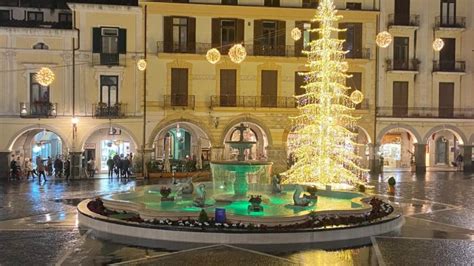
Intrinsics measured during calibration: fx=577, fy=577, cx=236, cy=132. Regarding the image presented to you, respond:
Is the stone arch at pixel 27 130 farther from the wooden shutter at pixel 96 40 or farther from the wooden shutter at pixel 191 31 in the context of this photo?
the wooden shutter at pixel 191 31

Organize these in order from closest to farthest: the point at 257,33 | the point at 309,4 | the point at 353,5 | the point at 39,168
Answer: the point at 39,168 < the point at 257,33 < the point at 309,4 < the point at 353,5

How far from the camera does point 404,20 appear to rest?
41531 millimetres

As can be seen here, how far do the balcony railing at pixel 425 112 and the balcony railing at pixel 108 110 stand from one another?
1795 centimetres

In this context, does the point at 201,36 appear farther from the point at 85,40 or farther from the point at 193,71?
the point at 85,40

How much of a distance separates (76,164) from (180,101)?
7761 mm

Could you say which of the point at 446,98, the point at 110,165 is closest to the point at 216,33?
the point at 110,165

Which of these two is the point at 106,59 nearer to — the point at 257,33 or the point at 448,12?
the point at 257,33

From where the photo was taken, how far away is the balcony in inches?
1517

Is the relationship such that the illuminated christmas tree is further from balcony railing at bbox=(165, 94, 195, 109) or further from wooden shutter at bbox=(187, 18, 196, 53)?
wooden shutter at bbox=(187, 18, 196, 53)

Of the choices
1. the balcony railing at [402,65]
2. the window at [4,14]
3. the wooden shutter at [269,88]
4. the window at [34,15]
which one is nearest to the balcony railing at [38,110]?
the window at [4,14]

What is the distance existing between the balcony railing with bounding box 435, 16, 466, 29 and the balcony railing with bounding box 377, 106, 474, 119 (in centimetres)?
603

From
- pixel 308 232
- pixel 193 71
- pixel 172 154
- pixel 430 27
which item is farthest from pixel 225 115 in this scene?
pixel 308 232

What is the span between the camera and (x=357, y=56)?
40312 millimetres

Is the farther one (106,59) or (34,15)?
(34,15)
